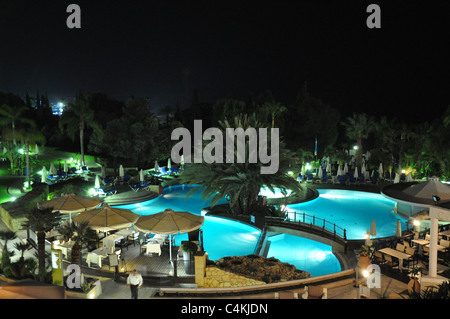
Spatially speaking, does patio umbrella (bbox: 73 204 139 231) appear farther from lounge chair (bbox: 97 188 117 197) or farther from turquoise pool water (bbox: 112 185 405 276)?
lounge chair (bbox: 97 188 117 197)

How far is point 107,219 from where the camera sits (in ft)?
37.6

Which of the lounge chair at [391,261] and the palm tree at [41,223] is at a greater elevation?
the palm tree at [41,223]

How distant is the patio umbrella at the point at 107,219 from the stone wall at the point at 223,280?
3.56m

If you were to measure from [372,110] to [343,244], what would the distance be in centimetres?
6186

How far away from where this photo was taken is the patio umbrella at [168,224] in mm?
10695

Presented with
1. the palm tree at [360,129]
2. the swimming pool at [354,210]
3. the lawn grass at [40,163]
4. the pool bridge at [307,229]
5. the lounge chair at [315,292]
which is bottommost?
the swimming pool at [354,210]

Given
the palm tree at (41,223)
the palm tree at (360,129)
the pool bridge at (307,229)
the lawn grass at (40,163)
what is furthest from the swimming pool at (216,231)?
the palm tree at (360,129)

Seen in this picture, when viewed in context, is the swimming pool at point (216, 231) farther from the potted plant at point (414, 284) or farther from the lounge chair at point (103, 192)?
the potted plant at point (414, 284)

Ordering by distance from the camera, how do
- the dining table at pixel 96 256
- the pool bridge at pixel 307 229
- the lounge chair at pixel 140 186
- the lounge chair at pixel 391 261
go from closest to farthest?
the lounge chair at pixel 391 261 < the dining table at pixel 96 256 < the pool bridge at pixel 307 229 < the lounge chair at pixel 140 186

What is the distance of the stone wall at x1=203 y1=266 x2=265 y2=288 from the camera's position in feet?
31.3

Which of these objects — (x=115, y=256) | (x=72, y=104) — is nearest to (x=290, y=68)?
(x=72, y=104)

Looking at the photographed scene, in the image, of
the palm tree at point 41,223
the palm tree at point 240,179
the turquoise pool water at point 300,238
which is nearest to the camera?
the palm tree at point 41,223

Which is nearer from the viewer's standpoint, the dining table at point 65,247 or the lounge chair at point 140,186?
the dining table at point 65,247

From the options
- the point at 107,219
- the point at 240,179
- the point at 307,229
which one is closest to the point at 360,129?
the point at 240,179
